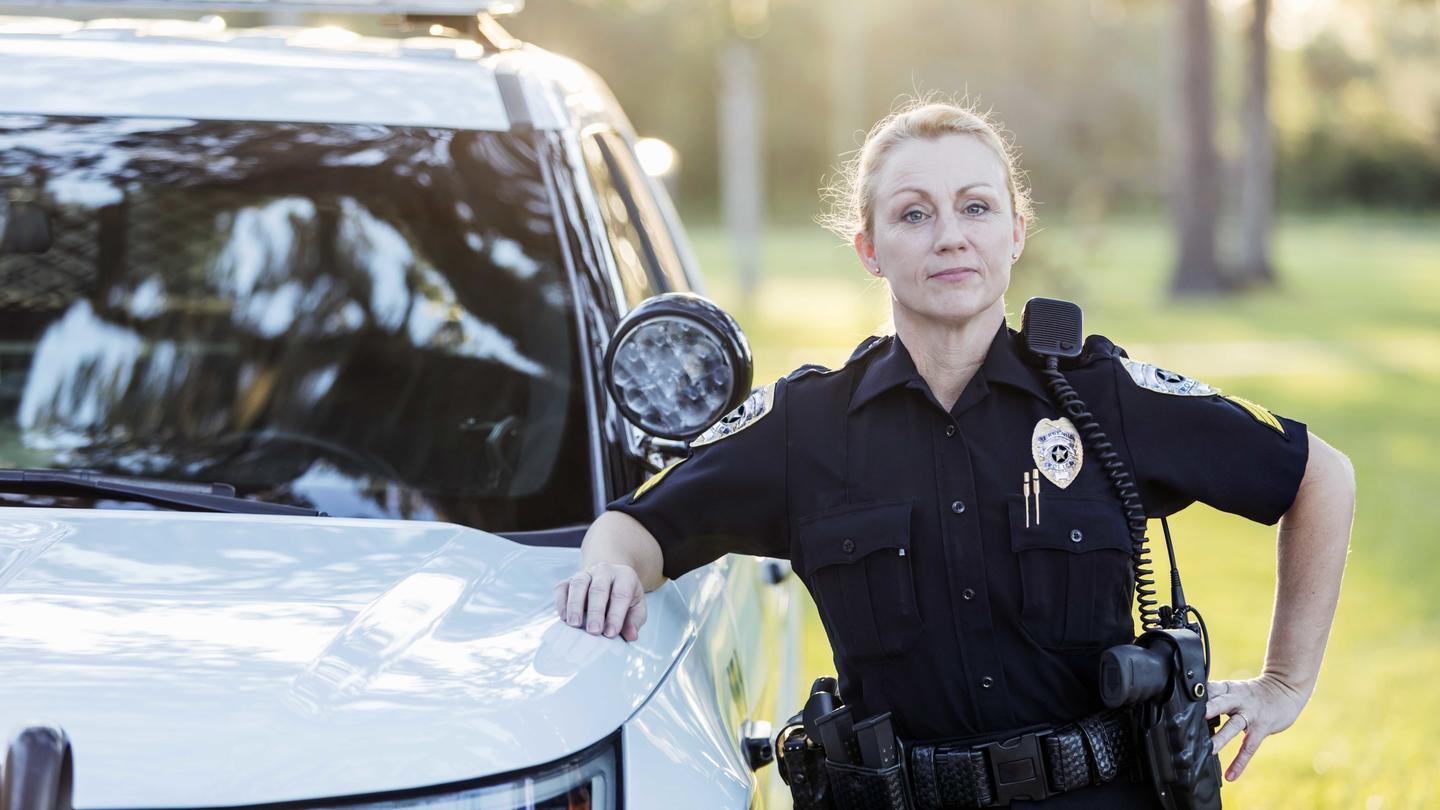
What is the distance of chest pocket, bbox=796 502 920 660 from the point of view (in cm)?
231

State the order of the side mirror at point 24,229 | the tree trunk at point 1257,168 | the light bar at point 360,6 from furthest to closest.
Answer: the tree trunk at point 1257,168 → the side mirror at point 24,229 → the light bar at point 360,6

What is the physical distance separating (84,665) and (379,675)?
1.01ft

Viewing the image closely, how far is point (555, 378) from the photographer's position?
2.83 metres

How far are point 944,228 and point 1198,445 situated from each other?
1.49ft

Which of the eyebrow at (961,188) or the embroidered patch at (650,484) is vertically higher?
the eyebrow at (961,188)

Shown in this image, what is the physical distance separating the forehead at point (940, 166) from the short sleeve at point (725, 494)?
33cm

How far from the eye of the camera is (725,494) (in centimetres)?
242

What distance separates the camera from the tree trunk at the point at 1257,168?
27781 mm

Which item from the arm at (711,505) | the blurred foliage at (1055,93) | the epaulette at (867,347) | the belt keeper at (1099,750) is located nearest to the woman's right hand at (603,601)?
the arm at (711,505)

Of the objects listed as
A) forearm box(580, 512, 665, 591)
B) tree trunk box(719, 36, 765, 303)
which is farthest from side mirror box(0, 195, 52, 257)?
tree trunk box(719, 36, 765, 303)

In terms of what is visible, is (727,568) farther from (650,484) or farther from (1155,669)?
(1155,669)

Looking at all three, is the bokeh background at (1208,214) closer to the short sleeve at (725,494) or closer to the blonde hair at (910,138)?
the blonde hair at (910,138)

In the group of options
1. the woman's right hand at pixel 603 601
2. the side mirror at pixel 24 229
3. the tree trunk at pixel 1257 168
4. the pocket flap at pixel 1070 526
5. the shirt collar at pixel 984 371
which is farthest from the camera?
the tree trunk at pixel 1257 168

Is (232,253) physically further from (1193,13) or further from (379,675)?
(1193,13)
